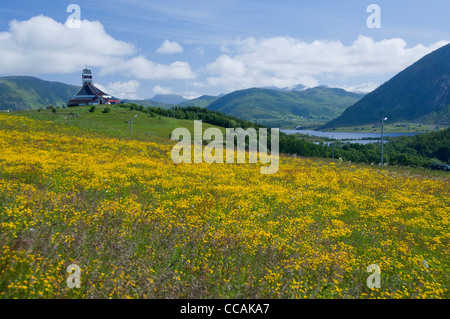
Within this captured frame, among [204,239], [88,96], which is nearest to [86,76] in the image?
[88,96]

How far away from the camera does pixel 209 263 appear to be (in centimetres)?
738

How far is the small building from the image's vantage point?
391 feet

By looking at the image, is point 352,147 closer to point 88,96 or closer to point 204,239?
point 88,96

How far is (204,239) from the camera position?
28.5 feet

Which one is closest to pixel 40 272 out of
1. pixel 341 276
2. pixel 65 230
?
pixel 65 230

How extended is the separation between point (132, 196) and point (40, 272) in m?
7.02

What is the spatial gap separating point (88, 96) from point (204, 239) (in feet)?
423

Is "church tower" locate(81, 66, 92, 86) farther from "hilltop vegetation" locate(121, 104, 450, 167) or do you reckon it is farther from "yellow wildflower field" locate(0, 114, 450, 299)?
"yellow wildflower field" locate(0, 114, 450, 299)

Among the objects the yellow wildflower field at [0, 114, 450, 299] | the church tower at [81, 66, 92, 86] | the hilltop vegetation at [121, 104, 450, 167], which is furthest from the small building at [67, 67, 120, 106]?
the yellow wildflower field at [0, 114, 450, 299]

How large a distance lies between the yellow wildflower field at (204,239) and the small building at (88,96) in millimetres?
112565

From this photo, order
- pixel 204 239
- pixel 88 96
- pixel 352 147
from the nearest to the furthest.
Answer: pixel 204 239 → pixel 352 147 → pixel 88 96

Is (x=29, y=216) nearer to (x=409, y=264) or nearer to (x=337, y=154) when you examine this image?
(x=409, y=264)

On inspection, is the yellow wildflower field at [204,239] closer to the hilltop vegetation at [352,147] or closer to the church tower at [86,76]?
the hilltop vegetation at [352,147]

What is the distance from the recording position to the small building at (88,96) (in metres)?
119
